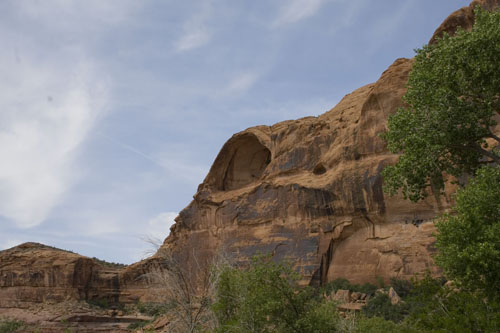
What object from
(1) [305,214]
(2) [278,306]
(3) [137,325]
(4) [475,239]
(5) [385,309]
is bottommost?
(3) [137,325]

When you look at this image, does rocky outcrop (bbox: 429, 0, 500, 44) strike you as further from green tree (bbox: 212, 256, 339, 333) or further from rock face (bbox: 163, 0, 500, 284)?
green tree (bbox: 212, 256, 339, 333)

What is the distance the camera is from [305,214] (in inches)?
1403

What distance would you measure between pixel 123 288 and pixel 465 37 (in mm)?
49143

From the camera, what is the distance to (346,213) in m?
32.8

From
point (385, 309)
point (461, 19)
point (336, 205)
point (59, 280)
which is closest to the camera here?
point (385, 309)

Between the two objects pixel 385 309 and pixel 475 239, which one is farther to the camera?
pixel 385 309

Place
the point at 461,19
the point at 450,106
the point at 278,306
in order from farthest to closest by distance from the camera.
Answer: the point at 461,19 → the point at 450,106 → the point at 278,306

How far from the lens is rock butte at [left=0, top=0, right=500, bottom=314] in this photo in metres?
29.9

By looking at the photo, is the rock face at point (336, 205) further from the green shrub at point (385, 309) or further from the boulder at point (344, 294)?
the green shrub at point (385, 309)

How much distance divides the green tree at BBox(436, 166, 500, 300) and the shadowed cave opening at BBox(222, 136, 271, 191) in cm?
3817

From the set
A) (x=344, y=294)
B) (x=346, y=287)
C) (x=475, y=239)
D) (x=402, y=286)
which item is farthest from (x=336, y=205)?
(x=475, y=239)

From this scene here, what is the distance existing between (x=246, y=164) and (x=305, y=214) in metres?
15.6

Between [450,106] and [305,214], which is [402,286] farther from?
[450,106]

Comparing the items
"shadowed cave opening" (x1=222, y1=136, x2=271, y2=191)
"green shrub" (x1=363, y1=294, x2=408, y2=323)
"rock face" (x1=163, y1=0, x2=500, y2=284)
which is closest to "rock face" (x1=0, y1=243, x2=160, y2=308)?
"shadowed cave opening" (x1=222, y1=136, x2=271, y2=191)
